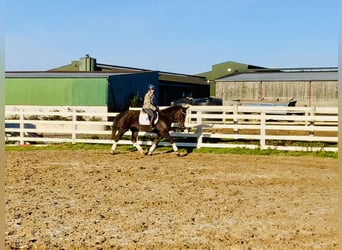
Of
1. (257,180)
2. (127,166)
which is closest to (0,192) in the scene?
(257,180)

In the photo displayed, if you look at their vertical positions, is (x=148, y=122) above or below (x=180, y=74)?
below

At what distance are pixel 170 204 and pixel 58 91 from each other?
60.7 feet

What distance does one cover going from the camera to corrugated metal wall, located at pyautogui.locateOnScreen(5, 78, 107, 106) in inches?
953

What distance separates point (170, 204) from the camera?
22.8 ft

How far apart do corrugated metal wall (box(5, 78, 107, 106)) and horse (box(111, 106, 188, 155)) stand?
11120 millimetres

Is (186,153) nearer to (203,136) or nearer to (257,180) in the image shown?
(203,136)

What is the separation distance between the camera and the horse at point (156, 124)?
41.7 ft

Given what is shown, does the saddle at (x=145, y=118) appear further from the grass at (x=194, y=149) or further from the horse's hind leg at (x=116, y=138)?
the grass at (x=194, y=149)

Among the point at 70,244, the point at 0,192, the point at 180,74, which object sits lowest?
the point at 70,244

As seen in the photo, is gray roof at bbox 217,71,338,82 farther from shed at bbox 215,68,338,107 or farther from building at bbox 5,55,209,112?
building at bbox 5,55,209,112

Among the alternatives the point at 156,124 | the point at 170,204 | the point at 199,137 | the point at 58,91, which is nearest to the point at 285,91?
the point at 58,91

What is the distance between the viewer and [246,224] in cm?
587

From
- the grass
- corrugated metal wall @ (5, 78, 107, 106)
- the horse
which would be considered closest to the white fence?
the grass

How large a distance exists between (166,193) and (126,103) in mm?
19261
